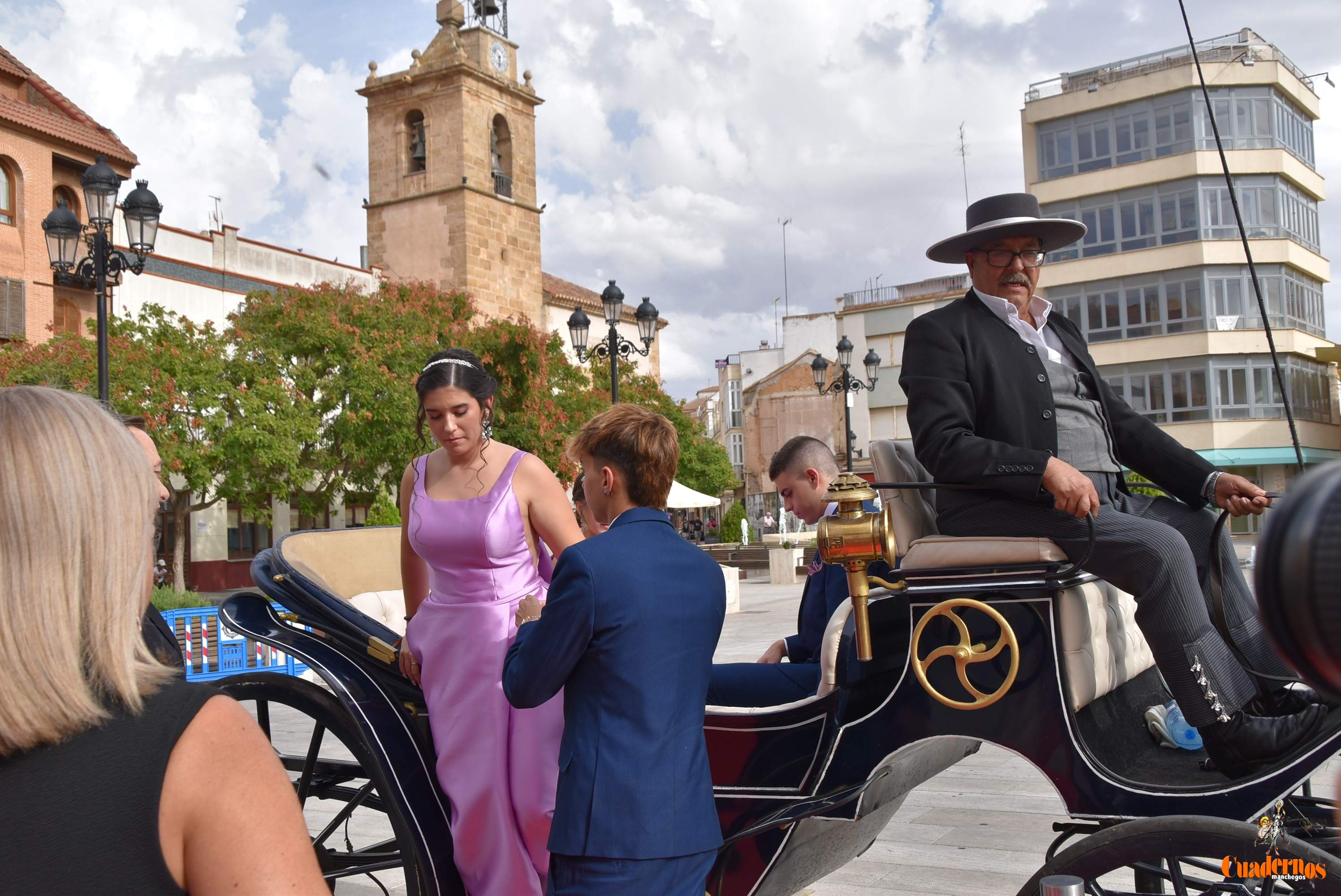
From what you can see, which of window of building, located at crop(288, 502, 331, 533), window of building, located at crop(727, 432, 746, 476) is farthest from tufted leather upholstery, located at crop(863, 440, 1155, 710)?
window of building, located at crop(727, 432, 746, 476)

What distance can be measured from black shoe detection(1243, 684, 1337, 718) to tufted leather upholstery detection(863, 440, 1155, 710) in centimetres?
25

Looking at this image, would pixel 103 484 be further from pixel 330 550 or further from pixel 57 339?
pixel 57 339

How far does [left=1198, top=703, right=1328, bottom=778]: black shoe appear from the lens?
2.48 metres

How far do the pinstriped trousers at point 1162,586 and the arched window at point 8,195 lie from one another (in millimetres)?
24596

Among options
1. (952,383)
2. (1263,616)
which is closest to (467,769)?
(952,383)

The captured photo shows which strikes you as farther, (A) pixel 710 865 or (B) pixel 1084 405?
(B) pixel 1084 405

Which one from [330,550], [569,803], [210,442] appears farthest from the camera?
[210,442]

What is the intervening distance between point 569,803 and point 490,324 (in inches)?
→ 975

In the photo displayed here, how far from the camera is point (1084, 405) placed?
3152 mm

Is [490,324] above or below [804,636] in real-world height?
above

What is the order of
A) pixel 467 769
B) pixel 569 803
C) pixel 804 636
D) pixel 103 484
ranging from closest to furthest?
pixel 103 484
pixel 569 803
pixel 467 769
pixel 804 636

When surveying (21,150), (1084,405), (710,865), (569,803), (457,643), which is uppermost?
(21,150)

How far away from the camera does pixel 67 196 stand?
24.2 meters

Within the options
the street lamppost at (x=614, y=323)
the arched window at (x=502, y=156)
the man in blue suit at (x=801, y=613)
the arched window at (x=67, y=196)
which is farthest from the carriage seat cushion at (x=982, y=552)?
the arched window at (x=502, y=156)
